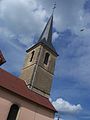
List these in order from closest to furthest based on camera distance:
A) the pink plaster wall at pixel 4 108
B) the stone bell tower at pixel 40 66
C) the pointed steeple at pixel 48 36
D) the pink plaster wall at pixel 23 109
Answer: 1. the pink plaster wall at pixel 4 108
2. the pink plaster wall at pixel 23 109
3. the stone bell tower at pixel 40 66
4. the pointed steeple at pixel 48 36

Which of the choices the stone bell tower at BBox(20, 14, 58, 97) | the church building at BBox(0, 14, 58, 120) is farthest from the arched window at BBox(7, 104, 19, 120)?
the stone bell tower at BBox(20, 14, 58, 97)

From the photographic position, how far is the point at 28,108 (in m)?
21.7

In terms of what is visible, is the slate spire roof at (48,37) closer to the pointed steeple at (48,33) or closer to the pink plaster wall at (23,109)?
the pointed steeple at (48,33)

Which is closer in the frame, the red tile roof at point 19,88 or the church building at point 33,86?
the church building at point 33,86

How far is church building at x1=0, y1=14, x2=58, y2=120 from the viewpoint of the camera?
20.5m

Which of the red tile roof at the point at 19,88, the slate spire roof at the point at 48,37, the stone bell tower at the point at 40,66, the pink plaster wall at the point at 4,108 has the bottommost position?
the pink plaster wall at the point at 4,108

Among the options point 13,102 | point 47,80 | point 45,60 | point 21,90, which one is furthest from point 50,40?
point 13,102

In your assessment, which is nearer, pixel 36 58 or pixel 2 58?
pixel 2 58

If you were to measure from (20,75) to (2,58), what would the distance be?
19.1 metres

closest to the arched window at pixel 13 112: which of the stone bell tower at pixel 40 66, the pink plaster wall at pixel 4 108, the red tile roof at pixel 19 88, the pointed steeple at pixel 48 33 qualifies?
the pink plaster wall at pixel 4 108

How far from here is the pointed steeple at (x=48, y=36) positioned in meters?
30.3

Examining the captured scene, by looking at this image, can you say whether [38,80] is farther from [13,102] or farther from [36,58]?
[13,102]

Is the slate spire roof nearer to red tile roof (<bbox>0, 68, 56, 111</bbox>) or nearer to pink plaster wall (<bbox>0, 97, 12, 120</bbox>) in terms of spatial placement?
red tile roof (<bbox>0, 68, 56, 111</bbox>)

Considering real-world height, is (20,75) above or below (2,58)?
Result: above
